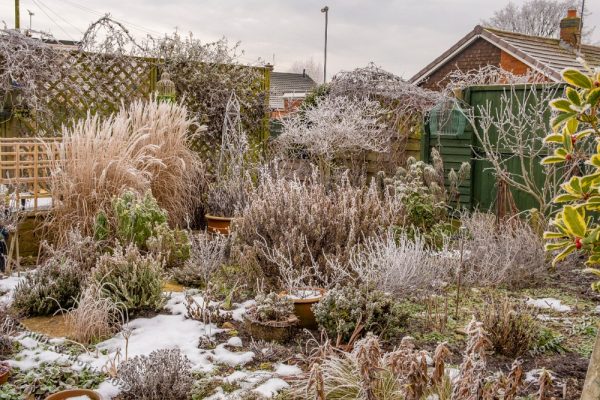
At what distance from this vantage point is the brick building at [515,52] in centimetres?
1281

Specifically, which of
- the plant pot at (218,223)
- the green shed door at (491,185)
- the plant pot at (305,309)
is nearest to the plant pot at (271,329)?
the plant pot at (305,309)

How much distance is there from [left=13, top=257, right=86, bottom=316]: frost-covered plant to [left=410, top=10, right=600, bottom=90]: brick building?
919 cm

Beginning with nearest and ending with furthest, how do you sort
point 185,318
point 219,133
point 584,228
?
point 584,228 < point 185,318 < point 219,133

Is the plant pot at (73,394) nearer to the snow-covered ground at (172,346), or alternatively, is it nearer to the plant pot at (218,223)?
the snow-covered ground at (172,346)

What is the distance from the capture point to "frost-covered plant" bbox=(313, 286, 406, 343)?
3623mm

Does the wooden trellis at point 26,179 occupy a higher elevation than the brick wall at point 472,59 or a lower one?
lower

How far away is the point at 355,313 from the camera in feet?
11.9

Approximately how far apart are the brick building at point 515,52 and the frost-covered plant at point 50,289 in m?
9.19

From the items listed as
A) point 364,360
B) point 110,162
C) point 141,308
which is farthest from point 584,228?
point 110,162

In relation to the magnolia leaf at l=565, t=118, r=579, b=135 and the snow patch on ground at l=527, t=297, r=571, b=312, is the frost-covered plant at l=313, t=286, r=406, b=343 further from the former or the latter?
the magnolia leaf at l=565, t=118, r=579, b=135

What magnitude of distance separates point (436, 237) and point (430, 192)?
82cm

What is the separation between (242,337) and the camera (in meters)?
3.85

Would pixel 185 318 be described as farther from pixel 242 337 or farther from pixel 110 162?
pixel 110 162

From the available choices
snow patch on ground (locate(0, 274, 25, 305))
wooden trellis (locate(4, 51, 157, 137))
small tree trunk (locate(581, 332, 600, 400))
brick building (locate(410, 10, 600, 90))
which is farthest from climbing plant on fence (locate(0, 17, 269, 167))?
small tree trunk (locate(581, 332, 600, 400))
